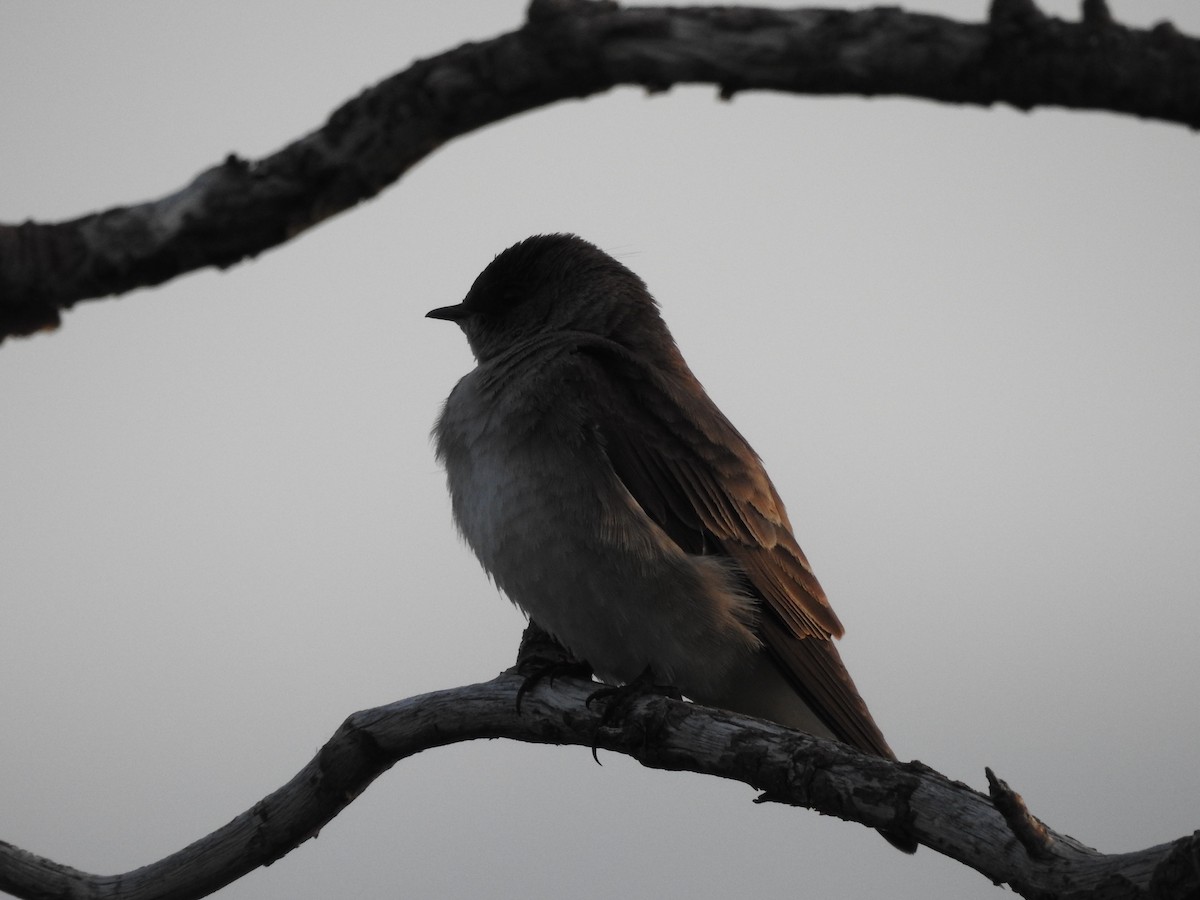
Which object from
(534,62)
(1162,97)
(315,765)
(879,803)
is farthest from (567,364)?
(1162,97)

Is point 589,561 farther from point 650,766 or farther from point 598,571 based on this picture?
point 650,766

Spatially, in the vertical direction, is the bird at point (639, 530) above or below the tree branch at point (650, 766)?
above

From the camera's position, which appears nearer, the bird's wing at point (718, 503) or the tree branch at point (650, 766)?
the tree branch at point (650, 766)

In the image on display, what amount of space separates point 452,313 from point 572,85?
4458mm

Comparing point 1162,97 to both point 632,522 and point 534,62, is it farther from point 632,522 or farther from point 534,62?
point 632,522

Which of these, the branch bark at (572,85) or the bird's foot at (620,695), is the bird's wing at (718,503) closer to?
the bird's foot at (620,695)

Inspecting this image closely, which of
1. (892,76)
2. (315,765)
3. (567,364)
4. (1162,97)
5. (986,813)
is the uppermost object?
(567,364)

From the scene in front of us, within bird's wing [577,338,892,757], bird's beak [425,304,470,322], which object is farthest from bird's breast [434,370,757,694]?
bird's beak [425,304,470,322]

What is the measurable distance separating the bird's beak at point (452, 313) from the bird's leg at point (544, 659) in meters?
1.98

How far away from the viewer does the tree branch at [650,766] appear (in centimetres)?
361

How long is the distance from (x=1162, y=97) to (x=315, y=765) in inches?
145

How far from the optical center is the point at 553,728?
5105mm

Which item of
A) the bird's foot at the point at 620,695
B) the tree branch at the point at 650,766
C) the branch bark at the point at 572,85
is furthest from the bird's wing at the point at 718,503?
the branch bark at the point at 572,85

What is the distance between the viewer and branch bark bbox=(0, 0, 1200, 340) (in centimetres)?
261
